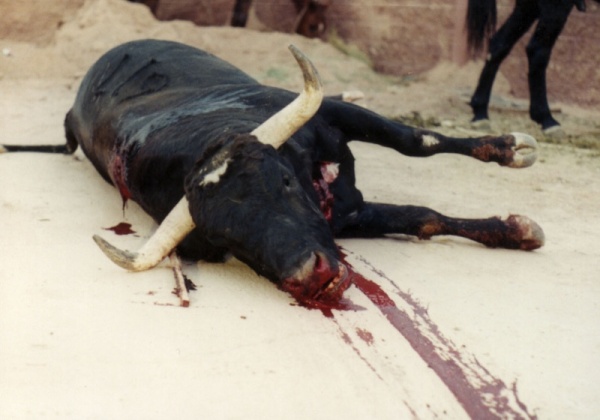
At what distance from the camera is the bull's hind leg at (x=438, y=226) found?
385cm

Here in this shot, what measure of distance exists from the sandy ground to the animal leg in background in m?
2.31

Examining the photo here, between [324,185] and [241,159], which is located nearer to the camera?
[241,159]

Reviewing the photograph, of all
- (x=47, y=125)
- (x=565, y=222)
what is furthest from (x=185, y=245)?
(x=47, y=125)

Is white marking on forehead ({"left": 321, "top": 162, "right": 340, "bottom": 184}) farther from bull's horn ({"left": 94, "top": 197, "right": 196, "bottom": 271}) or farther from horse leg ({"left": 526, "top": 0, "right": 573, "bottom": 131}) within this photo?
horse leg ({"left": 526, "top": 0, "right": 573, "bottom": 131})

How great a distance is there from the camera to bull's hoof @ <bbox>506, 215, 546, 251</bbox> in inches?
151

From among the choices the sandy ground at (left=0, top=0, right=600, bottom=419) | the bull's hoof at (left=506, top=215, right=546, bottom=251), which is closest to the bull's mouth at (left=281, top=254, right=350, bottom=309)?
the sandy ground at (left=0, top=0, right=600, bottom=419)

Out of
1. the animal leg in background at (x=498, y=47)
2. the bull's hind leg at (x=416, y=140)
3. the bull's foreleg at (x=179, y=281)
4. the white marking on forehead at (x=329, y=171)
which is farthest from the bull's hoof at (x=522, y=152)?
the animal leg in background at (x=498, y=47)

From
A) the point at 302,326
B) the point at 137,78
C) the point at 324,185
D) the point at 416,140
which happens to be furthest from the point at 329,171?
the point at 137,78

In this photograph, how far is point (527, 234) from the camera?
12.6 feet

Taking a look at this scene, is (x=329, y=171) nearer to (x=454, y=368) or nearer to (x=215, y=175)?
(x=215, y=175)

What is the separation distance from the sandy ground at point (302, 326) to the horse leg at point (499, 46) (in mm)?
2307

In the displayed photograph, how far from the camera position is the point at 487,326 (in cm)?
299

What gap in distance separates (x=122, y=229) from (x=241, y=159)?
1.08m

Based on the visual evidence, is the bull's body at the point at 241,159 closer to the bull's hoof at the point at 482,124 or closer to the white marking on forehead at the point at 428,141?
the white marking on forehead at the point at 428,141
